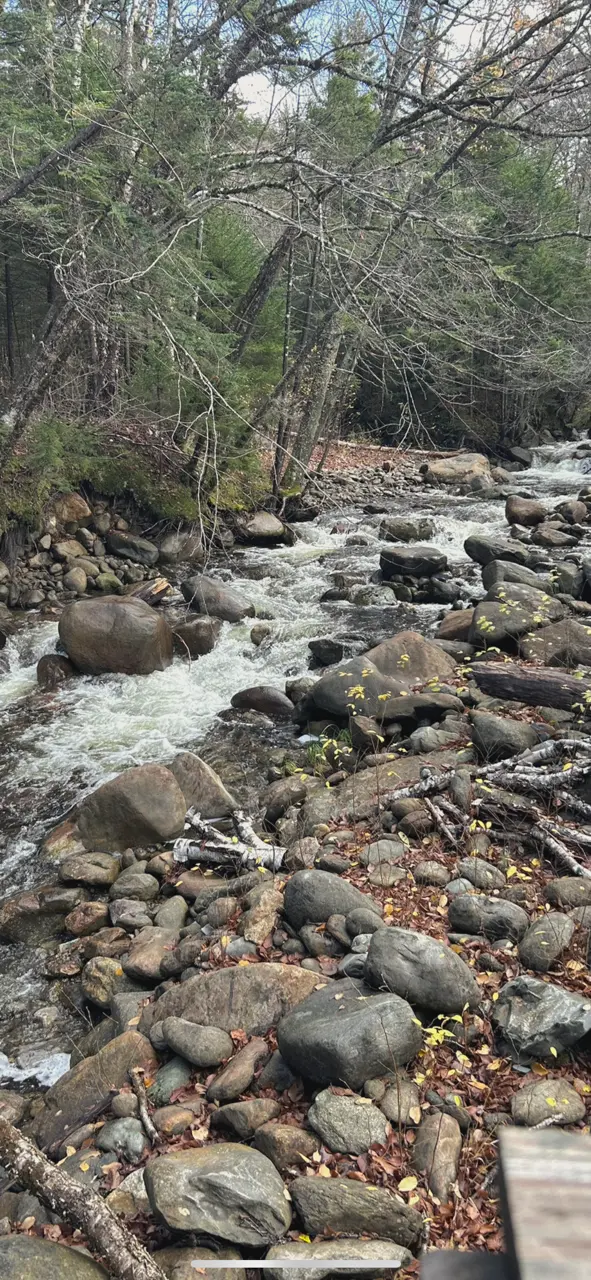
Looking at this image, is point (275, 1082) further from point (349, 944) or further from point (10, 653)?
point (10, 653)

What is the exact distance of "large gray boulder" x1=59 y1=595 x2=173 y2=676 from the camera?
868 cm

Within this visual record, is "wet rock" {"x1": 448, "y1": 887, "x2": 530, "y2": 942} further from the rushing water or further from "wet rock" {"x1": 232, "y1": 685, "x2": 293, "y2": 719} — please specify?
"wet rock" {"x1": 232, "y1": 685, "x2": 293, "y2": 719}

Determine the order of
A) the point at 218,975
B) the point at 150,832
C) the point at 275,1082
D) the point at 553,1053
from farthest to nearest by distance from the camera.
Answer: the point at 150,832
the point at 218,975
the point at 275,1082
the point at 553,1053

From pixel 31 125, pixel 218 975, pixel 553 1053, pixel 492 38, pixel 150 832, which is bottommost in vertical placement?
pixel 150 832

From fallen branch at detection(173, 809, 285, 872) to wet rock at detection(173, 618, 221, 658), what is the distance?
3743 millimetres

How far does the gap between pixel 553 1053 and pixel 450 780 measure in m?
2.42

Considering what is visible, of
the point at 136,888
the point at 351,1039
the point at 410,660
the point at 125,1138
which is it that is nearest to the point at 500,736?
the point at 410,660

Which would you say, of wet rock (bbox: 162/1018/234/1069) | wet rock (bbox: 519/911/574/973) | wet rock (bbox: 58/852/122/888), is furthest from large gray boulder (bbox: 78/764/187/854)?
wet rock (bbox: 519/911/574/973)

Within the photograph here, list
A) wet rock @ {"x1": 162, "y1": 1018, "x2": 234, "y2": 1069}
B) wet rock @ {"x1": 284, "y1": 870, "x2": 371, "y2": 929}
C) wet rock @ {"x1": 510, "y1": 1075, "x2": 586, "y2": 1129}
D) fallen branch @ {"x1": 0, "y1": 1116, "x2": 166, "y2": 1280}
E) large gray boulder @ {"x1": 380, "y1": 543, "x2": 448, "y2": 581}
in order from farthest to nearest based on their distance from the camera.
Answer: large gray boulder @ {"x1": 380, "y1": 543, "x2": 448, "y2": 581}
wet rock @ {"x1": 284, "y1": 870, "x2": 371, "y2": 929}
wet rock @ {"x1": 162, "y1": 1018, "x2": 234, "y2": 1069}
wet rock @ {"x1": 510, "y1": 1075, "x2": 586, "y2": 1129}
fallen branch @ {"x1": 0, "y1": 1116, "x2": 166, "y2": 1280}

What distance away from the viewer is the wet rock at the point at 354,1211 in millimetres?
2379

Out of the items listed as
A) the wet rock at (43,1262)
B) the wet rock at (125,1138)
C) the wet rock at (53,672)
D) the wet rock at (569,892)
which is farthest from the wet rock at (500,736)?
the wet rock at (53,672)

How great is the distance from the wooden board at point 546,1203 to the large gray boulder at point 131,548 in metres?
11.7

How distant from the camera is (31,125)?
25.7 feet

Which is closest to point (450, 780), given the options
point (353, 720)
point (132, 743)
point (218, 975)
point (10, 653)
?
point (353, 720)
